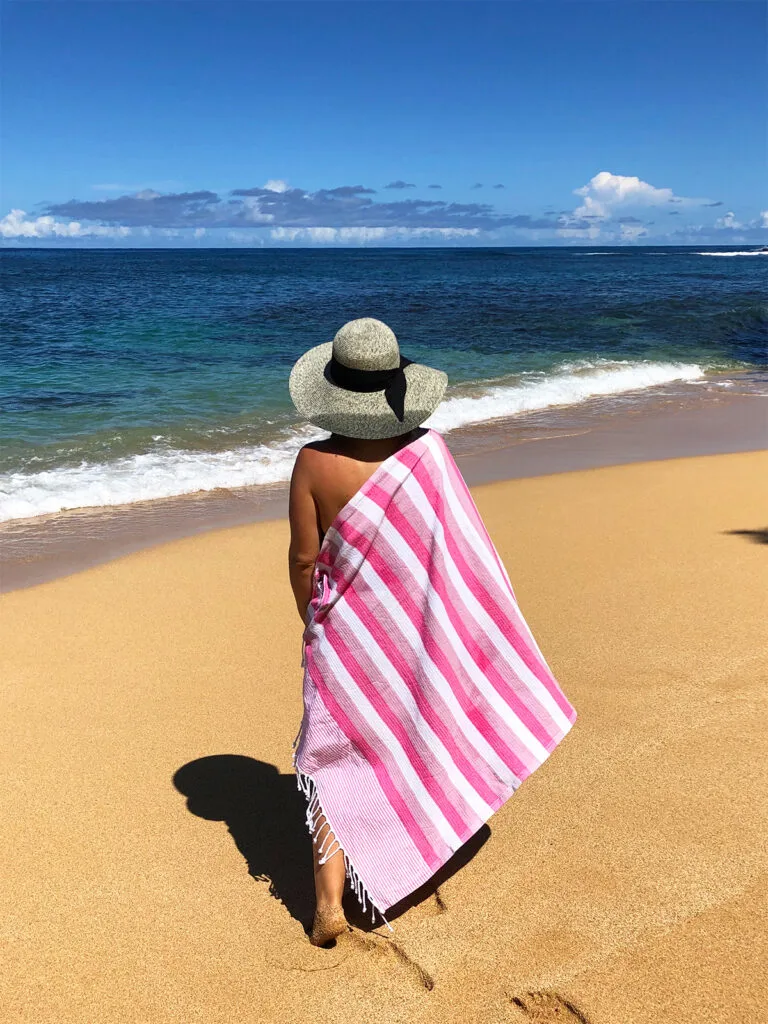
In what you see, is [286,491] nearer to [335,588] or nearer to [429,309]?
[335,588]

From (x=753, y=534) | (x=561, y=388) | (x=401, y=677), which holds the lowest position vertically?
(x=561, y=388)

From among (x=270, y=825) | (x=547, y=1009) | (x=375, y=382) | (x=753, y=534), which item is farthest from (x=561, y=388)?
(x=547, y=1009)

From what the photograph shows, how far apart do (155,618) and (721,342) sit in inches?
→ 738

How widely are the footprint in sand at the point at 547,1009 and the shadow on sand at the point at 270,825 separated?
46 centimetres

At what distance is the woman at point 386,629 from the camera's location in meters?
2.52

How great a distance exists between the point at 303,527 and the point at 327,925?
3.83 feet

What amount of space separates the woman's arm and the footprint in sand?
125cm

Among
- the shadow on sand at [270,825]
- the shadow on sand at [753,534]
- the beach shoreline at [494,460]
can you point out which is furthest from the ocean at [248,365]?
the shadow on sand at [270,825]

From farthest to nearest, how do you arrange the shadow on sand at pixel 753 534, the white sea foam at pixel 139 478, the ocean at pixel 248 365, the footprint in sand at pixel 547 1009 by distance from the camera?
the ocean at pixel 248 365
the white sea foam at pixel 139 478
the shadow on sand at pixel 753 534
the footprint in sand at pixel 547 1009

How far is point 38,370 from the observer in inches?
619

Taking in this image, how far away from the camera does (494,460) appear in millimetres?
9062

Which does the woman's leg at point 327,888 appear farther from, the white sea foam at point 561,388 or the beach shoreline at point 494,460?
the white sea foam at point 561,388

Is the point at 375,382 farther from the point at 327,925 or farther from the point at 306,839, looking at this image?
the point at 306,839

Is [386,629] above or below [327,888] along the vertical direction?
above
